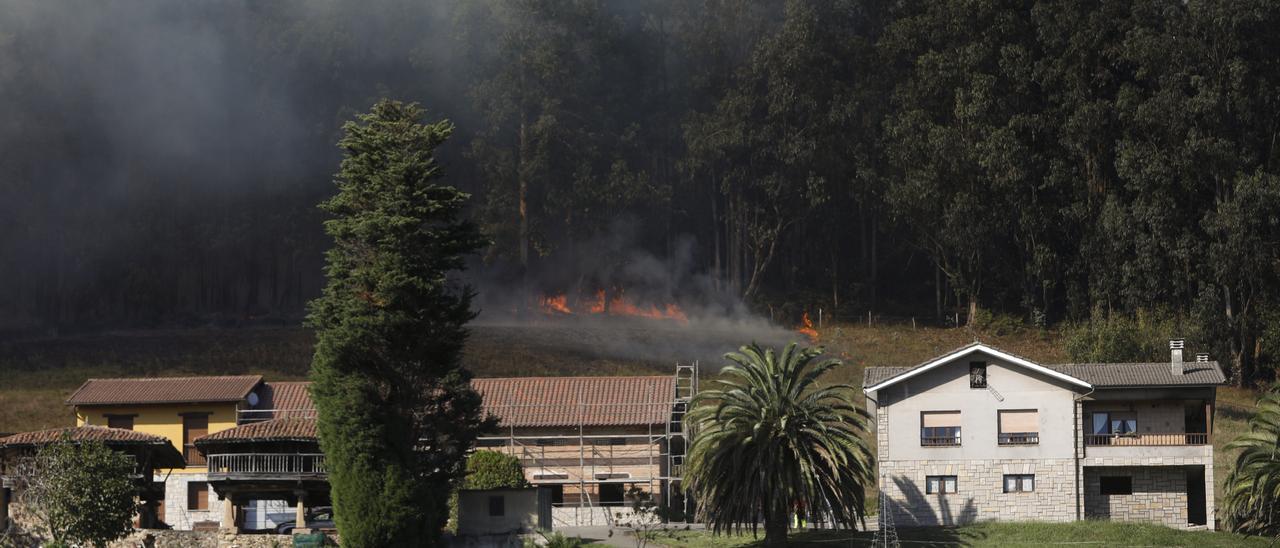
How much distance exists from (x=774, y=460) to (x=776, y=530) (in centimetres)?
250

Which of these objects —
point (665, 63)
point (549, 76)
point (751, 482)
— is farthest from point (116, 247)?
point (751, 482)

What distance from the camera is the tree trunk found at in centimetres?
5859

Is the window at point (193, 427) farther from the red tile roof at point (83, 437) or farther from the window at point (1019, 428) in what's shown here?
the window at point (1019, 428)

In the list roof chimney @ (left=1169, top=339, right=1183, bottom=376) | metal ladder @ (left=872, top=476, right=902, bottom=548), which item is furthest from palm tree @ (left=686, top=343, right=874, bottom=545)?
roof chimney @ (left=1169, top=339, right=1183, bottom=376)

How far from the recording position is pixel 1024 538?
6084cm

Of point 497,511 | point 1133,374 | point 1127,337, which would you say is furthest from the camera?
point 1127,337

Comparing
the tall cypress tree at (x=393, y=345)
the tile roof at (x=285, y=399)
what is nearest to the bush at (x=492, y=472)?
the tall cypress tree at (x=393, y=345)

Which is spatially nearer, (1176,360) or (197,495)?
(1176,360)

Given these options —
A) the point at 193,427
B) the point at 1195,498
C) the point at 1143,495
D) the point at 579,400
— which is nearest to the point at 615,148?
the point at 579,400

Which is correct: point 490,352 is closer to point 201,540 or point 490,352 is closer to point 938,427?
point 938,427

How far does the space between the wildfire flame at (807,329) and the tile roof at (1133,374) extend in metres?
33.1

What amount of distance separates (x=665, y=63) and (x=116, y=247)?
128ft

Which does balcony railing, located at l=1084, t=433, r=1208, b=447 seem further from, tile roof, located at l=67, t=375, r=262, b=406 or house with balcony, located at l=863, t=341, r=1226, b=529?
tile roof, located at l=67, t=375, r=262, b=406

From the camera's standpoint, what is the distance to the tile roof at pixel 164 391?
7181 cm
